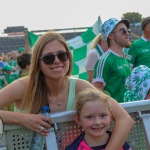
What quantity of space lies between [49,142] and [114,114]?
45cm

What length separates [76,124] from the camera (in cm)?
277

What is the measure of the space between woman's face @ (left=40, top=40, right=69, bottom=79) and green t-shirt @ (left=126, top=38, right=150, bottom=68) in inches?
98.4

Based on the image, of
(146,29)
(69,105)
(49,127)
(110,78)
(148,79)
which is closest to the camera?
(49,127)

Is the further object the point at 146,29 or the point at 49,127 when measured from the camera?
the point at 146,29

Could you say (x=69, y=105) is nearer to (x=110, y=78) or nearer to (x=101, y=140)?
(x=101, y=140)

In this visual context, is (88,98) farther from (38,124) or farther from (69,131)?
(38,124)

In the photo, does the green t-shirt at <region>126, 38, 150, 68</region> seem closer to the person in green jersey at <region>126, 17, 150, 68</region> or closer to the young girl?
the person in green jersey at <region>126, 17, 150, 68</region>

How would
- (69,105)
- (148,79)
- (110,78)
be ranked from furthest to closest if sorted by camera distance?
(110,78) → (148,79) → (69,105)

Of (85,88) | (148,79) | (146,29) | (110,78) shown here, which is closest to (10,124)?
(85,88)

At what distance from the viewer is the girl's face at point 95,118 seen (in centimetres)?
266

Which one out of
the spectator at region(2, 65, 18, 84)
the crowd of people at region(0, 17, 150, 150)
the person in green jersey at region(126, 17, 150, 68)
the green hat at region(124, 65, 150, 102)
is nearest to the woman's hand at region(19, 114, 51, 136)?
the crowd of people at region(0, 17, 150, 150)

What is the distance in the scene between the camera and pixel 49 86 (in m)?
3.05

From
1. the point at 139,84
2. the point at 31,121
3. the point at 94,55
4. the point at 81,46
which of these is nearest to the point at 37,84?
the point at 31,121

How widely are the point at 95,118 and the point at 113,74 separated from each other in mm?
1893
